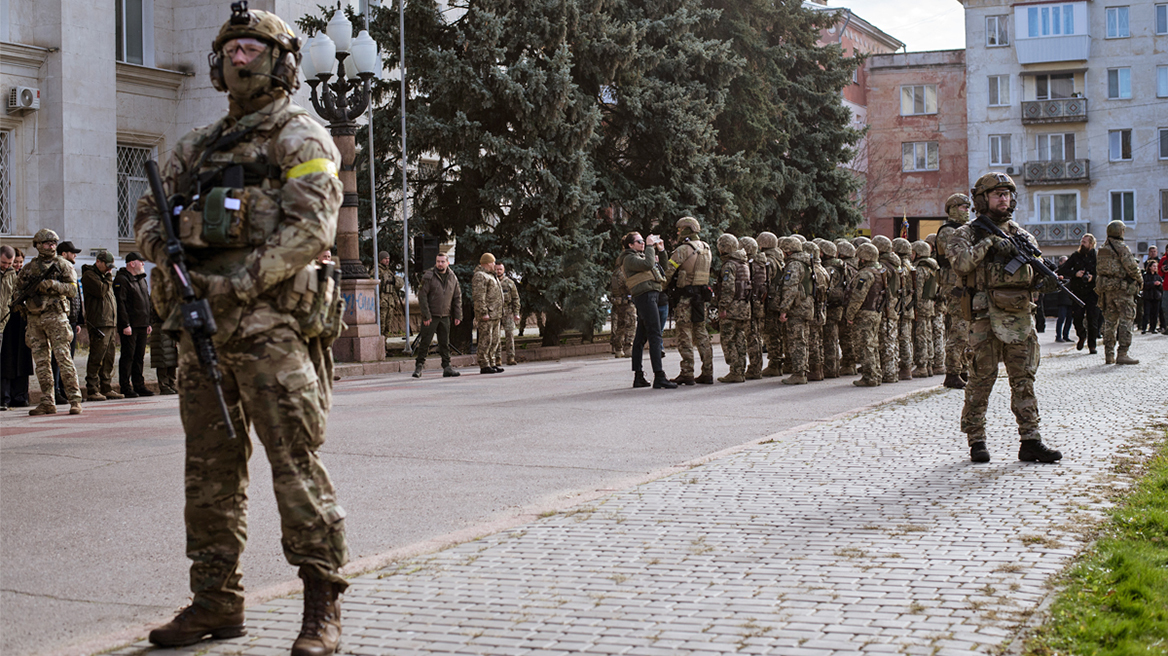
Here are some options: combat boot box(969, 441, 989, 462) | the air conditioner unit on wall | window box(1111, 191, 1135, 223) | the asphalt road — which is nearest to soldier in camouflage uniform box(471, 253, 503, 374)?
the asphalt road

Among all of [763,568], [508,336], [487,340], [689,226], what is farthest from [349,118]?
[763,568]

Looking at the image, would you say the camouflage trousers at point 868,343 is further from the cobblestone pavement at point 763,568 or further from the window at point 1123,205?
the window at point 1123,205

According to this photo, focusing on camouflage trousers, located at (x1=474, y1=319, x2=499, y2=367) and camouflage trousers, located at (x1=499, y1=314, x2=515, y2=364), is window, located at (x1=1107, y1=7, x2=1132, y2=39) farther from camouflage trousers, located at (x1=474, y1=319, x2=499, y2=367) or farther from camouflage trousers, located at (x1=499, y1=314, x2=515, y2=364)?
camouflage trousers, located at (x1=474, y1=319, x2=499, y2=367)

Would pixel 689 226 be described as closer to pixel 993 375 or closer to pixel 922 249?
pixel 922 249

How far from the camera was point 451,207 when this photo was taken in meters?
26.3

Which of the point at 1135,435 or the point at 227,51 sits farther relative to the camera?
the point at 1135,435

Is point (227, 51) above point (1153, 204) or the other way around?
the other way around

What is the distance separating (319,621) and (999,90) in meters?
62.0

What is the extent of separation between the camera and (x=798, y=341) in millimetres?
15664

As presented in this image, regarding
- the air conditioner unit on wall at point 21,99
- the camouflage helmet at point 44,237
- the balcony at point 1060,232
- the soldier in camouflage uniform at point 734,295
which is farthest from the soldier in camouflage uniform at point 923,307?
the balcony at point 1060,232

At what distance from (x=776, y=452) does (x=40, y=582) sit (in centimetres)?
514

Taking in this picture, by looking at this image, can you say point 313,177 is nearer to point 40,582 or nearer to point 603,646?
point 603,646

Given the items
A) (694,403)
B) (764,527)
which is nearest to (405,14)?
(694,403)

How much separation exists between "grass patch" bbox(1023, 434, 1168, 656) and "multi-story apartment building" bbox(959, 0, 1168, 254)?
5693 centimetres
